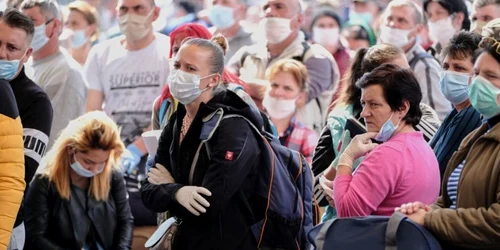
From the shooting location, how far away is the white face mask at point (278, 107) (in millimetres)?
9461

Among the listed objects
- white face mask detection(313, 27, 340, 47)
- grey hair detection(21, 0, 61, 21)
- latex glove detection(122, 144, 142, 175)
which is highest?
grey hair detection(21, 0, 61, 21)

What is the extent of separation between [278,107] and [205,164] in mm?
2956

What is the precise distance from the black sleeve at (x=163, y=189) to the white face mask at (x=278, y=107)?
8.56ft

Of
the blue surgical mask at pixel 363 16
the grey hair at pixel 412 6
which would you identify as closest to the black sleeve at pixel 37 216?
the grey hair at pixel 412 6

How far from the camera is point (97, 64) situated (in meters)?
10.3

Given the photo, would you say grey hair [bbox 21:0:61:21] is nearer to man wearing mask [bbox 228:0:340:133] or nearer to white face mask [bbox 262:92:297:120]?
man wearing mask [bbox 228:0:340:133]

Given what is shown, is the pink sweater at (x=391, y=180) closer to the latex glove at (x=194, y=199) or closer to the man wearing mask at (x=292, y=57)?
the latex glove at (x=194, y=199)

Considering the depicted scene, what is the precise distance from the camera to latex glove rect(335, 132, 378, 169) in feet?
20.2

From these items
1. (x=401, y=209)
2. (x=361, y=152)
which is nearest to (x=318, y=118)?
(x=361, y=152)

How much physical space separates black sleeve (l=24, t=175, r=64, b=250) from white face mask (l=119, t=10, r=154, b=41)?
182 centimetres

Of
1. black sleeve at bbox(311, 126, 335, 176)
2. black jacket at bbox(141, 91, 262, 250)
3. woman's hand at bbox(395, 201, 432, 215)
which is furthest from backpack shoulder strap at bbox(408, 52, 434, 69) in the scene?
woman's hand at bbox(395, 201, 432, 215)

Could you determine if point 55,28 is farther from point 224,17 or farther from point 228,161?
point 228,161

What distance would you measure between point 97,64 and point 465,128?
433 centimetres

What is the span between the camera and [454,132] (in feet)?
22.1
